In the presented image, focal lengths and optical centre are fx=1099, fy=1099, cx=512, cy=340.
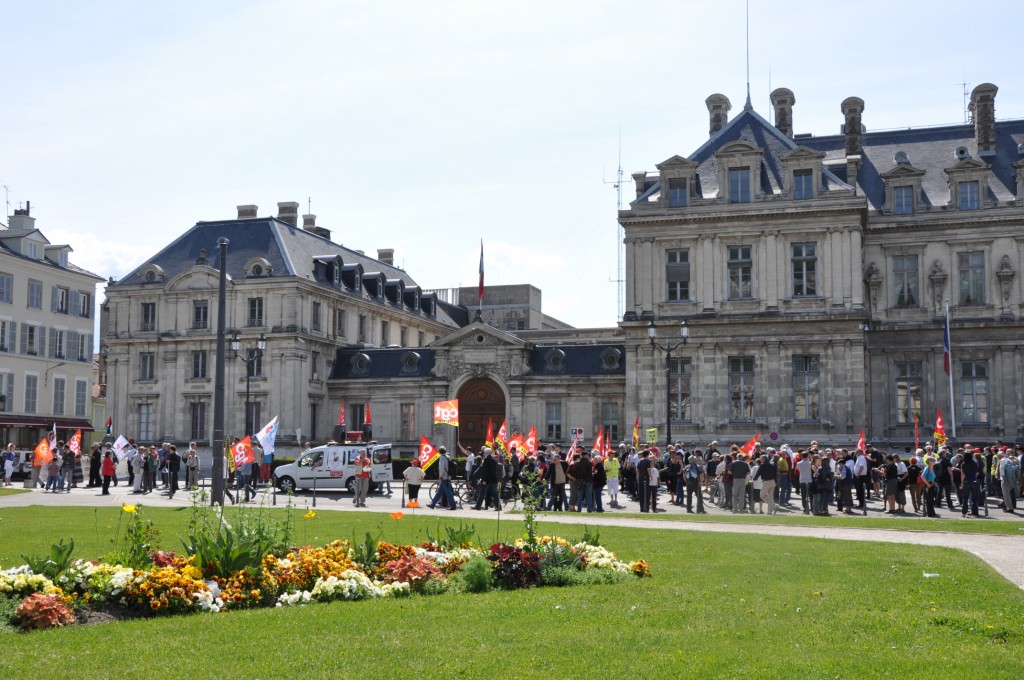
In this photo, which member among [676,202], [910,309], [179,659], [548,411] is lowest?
[179,659]

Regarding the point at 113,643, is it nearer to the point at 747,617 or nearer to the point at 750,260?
the point at 747,617

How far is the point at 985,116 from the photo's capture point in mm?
51469

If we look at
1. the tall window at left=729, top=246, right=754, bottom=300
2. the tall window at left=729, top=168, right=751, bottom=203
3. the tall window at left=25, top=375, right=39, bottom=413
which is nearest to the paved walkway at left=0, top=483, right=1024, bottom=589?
the tall window at left=729, top=246, right=754, bottom=300

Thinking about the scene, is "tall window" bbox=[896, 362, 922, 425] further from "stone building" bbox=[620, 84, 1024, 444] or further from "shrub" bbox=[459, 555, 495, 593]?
"shrub" bbox=[459, 555, 495, 593]

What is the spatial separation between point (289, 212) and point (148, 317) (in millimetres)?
12347

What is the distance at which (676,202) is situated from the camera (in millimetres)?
47688

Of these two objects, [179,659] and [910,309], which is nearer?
[179,659]

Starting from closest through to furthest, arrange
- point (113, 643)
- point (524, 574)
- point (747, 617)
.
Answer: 1. point (113, 643)
2. point (747, 617)
3. point (524, 574)

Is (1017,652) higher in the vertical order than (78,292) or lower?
lower

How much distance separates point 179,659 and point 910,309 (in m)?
44.8

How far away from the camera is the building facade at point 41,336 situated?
57812 millimetres

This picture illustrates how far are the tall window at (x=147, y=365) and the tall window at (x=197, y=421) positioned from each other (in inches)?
128

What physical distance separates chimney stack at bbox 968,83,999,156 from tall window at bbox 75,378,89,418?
49.3 meters

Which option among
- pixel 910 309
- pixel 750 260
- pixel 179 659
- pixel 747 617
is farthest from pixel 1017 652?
pixel 910 309
